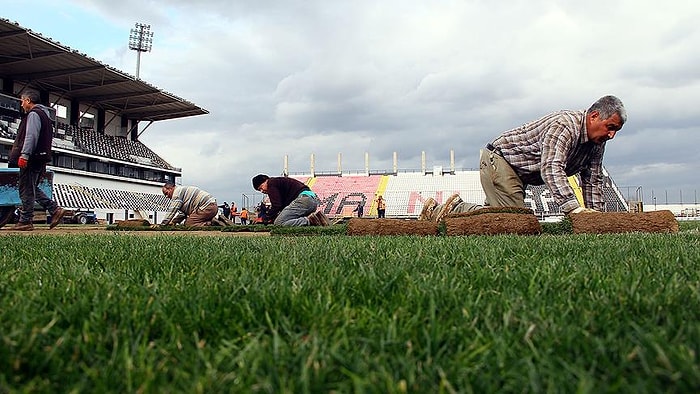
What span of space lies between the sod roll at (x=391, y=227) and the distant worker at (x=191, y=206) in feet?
20.1

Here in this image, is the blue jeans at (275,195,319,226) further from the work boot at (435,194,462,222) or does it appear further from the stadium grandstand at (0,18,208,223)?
the stadium grandstand at (0,18,208,223)

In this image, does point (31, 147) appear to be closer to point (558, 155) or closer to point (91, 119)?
point (558, 155)

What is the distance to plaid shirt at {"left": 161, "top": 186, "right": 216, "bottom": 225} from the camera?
12.7 metres

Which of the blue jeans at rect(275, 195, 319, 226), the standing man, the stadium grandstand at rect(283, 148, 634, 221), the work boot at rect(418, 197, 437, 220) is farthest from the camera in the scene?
the stadium grandstand at rect(283, 148, 634, 221)

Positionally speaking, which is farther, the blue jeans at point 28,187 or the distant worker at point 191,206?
the distant worker at point 191,206

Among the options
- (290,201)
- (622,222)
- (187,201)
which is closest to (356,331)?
(622,222)

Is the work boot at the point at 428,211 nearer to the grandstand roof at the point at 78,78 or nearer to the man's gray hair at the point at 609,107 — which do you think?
the man's gray hair at the point at 609,107

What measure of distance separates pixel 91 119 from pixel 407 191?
101 feet

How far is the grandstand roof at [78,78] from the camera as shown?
1282 inches

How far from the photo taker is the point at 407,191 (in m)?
54.8

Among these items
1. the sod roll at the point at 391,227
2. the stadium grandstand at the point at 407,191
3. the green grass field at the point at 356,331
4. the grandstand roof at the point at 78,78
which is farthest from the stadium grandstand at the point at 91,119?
the green grass field at the point at 356,331

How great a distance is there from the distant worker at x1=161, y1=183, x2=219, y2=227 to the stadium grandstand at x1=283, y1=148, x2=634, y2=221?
110 feet

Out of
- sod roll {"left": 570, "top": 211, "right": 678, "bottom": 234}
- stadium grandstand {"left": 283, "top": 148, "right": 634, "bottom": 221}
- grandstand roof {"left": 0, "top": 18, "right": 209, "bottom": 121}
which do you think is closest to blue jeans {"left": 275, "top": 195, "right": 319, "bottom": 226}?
sod roll {"left": 570, "top": 211, "right": 678, "bottom": 234}

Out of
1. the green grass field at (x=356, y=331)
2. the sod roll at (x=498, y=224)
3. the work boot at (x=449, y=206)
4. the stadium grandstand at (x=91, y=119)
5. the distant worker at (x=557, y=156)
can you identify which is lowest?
the green grass field at (x=356, y=331)
